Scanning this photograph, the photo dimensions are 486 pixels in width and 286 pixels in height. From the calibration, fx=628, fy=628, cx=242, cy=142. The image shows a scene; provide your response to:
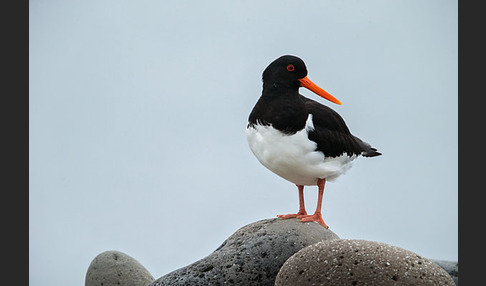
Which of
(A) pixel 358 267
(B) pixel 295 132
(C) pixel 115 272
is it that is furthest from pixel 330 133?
(C) pixel 115 272

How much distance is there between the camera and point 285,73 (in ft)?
16.8

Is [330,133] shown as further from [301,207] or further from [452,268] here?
[452,268]

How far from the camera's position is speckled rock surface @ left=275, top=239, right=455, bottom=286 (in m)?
3.94

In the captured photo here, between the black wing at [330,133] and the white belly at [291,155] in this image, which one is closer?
the white belly at [291,155]

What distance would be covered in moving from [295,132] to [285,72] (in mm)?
508

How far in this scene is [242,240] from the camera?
201 inches

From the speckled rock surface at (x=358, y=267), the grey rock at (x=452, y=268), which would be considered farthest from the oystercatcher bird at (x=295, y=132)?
the grey rock at (x=452, y=268)

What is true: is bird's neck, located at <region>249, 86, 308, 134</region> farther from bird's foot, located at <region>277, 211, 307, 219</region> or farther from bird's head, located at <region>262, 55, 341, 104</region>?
bird's foot, located at <region>277, 211, 307, 219</region>

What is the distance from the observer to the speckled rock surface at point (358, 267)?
3939 millimetres

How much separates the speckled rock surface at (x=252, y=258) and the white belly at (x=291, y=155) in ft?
1.41

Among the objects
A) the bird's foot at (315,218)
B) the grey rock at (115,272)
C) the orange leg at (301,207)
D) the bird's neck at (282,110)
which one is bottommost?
the grey rock at (115,272)

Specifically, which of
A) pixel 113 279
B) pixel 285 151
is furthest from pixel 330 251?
pixel 113 279

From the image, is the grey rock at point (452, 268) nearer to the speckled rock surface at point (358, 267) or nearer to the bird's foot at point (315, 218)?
the bird's foot at point (315, 218)

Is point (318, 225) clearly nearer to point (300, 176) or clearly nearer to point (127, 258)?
point (300, 176)
